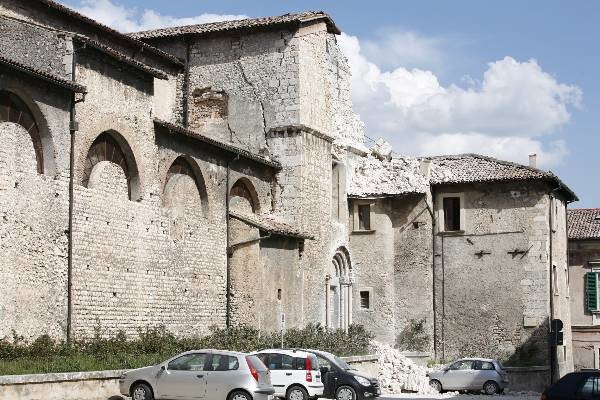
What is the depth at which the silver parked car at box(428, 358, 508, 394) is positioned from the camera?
Answer: 1236 inches

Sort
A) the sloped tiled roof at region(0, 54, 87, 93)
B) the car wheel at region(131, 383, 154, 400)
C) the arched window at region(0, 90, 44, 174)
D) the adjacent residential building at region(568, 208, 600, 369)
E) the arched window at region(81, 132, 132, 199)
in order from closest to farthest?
the car wheel at region(131, 383, 154, 400), the sloped tiled roof at region(0, 54, 87, 93), the arched window at region(0, 90, 44, 174), the arched window at region(81, 132, 132, 199), the adjacent residential building at region(568, 208, 600, 369)

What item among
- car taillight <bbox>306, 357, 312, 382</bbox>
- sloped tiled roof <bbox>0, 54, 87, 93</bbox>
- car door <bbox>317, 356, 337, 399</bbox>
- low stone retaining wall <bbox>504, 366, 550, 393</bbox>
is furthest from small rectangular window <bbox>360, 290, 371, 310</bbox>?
sloped tiled roof <bbox>0, 54, 87, 93</bbox>

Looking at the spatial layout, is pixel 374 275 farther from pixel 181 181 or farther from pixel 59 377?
pixel 59 377

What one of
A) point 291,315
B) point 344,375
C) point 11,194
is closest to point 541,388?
point 291,315

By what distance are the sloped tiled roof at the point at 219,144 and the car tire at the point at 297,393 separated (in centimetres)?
830

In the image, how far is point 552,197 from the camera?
37688mm

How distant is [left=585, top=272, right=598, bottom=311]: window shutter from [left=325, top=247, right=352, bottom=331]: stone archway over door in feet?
41.1

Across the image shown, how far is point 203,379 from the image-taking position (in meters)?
19.0

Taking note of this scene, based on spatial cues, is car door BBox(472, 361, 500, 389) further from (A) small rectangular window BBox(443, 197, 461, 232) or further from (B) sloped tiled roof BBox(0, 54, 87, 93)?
(B) sloped tiled roof BBox(0, 54, 87, 93)

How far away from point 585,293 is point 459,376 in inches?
583

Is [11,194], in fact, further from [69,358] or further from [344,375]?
[344,375]

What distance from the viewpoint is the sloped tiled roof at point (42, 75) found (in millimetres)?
20328

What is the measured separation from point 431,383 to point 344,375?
8996mm

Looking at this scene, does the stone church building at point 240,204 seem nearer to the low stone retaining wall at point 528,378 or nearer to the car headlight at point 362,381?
the low stone retaining wall at point 528,378
